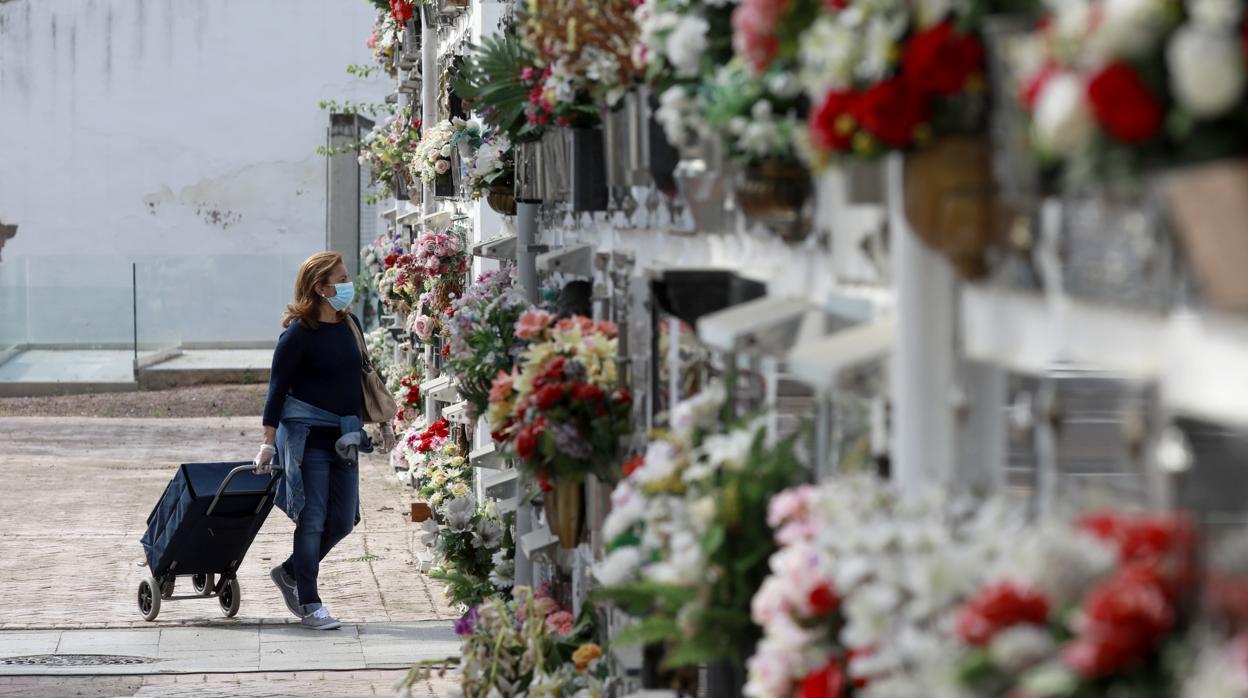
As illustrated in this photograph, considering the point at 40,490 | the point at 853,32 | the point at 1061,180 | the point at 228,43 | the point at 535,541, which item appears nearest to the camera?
the point at 1061,180

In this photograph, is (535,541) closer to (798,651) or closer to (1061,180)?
(798,651)

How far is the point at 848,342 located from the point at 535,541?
17.5 ft

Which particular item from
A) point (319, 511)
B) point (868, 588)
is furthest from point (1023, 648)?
point (319, 511)

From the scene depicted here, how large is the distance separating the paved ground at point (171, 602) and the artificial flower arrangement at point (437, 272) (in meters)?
1.90

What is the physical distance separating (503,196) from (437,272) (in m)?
5.27

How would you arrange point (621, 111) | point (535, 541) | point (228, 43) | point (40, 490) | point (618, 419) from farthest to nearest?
point (228, 43) → point (40, 490) → point (535, 541) → point (618, 419) → point (621, 111)

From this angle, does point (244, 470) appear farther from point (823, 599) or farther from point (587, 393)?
point (823, 599)

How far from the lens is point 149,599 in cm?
1225

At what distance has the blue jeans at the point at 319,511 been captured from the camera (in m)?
11.6

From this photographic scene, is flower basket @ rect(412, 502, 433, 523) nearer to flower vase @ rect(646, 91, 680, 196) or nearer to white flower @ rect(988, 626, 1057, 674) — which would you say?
flower vase @ rect(646, 91, 680, 196)

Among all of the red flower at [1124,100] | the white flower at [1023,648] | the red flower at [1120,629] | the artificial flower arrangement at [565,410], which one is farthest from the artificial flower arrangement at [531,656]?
the red flower at [1124,100]

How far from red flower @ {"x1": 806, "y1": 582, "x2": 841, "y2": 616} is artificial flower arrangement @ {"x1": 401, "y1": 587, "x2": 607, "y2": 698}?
3.71 metres

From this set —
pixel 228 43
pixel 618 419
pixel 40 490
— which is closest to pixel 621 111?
pixel 618 419

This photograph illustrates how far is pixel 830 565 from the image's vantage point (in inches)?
151
